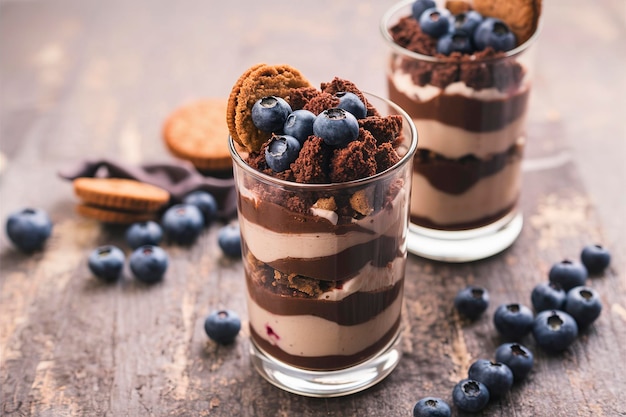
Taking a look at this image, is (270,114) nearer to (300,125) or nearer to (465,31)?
(300,125)

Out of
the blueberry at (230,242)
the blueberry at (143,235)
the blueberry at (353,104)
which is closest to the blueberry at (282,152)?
the blueberry at (353,104)

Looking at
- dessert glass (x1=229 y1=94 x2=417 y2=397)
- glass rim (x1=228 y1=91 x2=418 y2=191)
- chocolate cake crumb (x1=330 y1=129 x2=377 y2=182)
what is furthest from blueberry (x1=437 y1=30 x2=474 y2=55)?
chocolate cake crumb (x1=330 y1=129 x2=377 y2=182)

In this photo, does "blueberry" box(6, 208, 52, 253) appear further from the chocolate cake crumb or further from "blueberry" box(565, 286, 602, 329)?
"blueberry" box(565, 286, 602, 329)

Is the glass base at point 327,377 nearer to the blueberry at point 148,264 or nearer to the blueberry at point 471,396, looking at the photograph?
the blueberry at point 471,396

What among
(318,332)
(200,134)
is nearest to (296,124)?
(318,332)

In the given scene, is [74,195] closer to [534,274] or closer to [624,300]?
[534,274]

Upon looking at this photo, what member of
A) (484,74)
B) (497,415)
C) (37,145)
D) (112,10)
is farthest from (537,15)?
(112,10)

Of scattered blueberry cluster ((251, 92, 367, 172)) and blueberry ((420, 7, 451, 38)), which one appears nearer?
scattered blueberry cluster ((251, 92, 367, 172))
